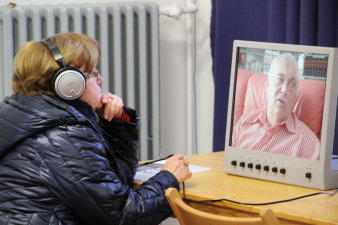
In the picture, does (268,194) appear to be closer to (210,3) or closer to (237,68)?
(237,68)

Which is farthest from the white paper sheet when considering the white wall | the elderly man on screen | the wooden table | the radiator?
the white wall

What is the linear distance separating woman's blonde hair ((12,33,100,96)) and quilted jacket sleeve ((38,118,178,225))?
16cm

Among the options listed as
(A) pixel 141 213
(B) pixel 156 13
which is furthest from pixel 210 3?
(A) pixel 141 213

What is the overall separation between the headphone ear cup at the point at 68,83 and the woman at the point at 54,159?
0.02 metres

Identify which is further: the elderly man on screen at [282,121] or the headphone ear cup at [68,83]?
the elderly man on screen at [282,121]

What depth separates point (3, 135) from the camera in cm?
166

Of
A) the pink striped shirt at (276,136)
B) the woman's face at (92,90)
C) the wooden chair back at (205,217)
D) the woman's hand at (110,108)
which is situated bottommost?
the wooden chair back at (205,217)

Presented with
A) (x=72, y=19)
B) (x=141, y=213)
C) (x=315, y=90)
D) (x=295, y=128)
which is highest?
(x=72, y=19)

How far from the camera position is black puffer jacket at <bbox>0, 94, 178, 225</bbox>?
1.62 metres

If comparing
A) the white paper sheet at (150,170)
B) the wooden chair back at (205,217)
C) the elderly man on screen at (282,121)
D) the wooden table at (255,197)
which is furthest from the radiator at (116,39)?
the wooden chair back at (205,217)

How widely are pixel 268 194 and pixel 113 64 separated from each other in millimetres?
1501

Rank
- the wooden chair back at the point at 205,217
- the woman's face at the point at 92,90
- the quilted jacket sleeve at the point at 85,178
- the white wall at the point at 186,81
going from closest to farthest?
the wooden chair back at the point at 205,217
the quilted jacket sleeve at the point at 85,178
the woman's face at the point at 92,90
the white wall at the point at 186,81

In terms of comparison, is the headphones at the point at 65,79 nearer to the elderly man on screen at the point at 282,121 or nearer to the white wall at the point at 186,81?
the elderly man on screen at the point at 282,121

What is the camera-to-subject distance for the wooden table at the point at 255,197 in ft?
5.45
